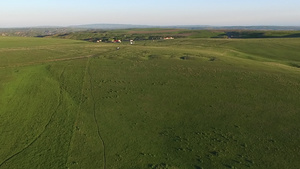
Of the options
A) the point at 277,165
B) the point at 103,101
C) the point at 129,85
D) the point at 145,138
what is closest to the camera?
the point at 277,165

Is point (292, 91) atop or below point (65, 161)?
atop

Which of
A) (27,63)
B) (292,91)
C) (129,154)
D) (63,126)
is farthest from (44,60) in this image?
(292,91)

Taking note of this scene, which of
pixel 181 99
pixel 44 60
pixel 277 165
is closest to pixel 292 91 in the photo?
pixel 181 99

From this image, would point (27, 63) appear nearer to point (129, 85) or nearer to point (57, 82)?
point (57, 82)

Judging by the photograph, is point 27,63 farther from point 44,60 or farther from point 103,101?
point 103,101

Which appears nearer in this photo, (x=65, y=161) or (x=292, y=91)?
(x=65, y=161)

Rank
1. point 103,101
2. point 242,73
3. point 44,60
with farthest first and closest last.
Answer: point 44,60 → point 242,73 → point 103,101
